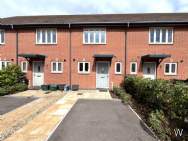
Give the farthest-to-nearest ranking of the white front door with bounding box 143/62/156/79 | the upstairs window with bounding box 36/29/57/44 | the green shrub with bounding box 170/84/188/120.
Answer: the upstairs window with bounding box 36/29/57/44, the white front door with bounding box 143/62/156/79, the green shrub with bounding box 170/84/188/120

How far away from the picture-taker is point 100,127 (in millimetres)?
8383

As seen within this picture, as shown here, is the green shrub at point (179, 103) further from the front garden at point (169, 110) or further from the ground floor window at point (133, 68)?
the ground floor window at point (133, 68)

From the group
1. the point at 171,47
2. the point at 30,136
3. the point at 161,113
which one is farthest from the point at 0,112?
the point at 171,47

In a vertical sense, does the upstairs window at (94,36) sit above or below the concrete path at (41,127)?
above

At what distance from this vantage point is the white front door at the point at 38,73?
22203 mm

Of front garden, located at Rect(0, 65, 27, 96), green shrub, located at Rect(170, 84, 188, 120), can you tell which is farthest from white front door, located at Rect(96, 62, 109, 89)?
green shrub, located at Rect(170, 84, 188, 120)

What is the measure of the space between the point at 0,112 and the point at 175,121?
7762 millimetres

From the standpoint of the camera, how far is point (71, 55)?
21.7 meters

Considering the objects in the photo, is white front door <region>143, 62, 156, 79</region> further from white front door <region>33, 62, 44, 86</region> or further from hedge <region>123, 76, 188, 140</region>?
hedge <region>123, 76, 188, 140</region>

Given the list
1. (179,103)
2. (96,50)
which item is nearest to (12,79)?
(96,50)

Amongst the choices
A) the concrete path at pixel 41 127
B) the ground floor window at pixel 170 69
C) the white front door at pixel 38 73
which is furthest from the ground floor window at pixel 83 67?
the concrete path at pixel 41 127

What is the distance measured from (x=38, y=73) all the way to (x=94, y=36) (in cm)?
651

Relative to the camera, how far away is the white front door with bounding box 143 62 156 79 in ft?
68.7

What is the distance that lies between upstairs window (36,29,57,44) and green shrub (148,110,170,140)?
604 inches
